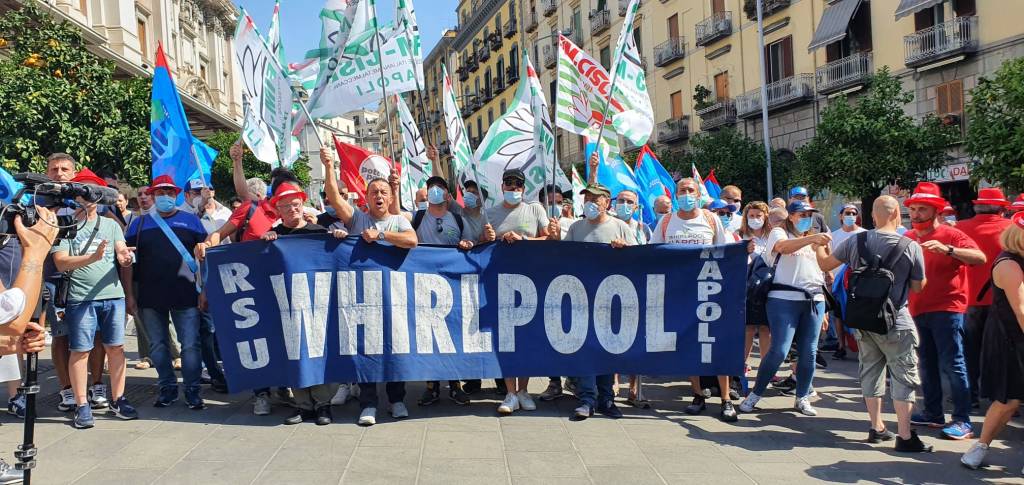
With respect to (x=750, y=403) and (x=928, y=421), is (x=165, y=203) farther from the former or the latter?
(x=928, y=421)

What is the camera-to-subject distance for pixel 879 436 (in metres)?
5.13

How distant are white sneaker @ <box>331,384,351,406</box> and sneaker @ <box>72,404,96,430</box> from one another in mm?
1716

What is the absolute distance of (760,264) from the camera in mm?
6527

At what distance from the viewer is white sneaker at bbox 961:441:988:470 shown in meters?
4.52

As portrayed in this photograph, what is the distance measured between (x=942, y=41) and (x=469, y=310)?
18.3 meters

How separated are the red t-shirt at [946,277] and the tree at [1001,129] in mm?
7469

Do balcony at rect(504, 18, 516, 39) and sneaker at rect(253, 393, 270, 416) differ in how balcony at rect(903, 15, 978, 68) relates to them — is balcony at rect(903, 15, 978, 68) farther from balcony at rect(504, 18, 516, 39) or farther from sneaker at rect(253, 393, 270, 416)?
balcony at rect(504, 18, 516, 39)

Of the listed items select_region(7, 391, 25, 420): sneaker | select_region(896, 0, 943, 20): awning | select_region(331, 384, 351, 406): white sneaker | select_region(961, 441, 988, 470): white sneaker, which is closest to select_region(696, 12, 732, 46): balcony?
select_region(896, 0, 943, 20): awning

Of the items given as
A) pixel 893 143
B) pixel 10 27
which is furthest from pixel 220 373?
pixel 893 143

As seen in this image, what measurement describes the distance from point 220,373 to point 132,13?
1236 inches

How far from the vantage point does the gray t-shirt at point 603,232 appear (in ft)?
19.4

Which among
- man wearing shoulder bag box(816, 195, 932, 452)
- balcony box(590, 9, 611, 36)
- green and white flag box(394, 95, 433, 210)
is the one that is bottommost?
man wearing shoulder bag box(816, 195, 932, 452)

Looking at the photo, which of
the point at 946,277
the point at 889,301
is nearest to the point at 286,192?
the point at 889,301

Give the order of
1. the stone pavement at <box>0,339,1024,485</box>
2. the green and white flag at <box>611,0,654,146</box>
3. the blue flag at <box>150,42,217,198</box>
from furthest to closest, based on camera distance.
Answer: the green and white flag at <box>611,0,654,146</box> → the blue flag at <box>150,42,217,198</box> → the stone pavement at <box>0,339,1024,485</box>
